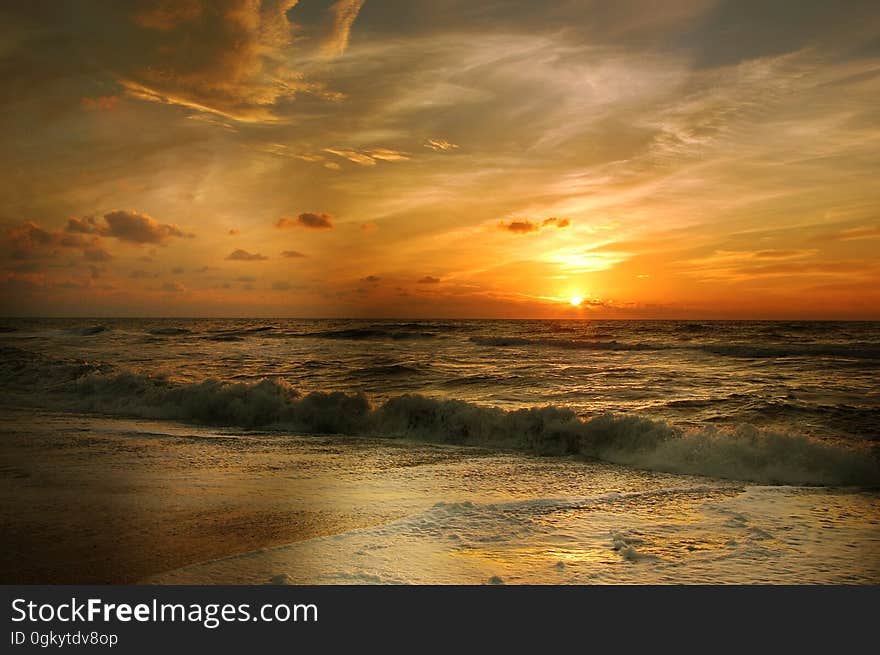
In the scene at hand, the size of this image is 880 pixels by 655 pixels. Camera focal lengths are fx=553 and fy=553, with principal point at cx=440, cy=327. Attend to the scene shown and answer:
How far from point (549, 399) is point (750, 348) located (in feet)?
70.5

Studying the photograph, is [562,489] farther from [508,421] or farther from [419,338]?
[419,338]

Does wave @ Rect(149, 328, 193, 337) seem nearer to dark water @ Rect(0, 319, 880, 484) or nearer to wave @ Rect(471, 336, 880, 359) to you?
dark water @ Rect(0, 319, 880, 484)

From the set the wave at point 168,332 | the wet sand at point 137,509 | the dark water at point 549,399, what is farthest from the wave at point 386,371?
the wave at point 168,332

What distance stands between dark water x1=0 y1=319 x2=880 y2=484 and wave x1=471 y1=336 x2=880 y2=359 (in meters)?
0.38

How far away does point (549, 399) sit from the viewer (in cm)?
1550

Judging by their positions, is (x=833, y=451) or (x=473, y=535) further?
(x=833, y=451)

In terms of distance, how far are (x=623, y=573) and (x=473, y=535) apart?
147cm

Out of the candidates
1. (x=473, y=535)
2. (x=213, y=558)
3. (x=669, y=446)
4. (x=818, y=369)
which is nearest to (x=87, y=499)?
(x=213, y=558)

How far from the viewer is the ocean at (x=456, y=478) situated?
4840 mm

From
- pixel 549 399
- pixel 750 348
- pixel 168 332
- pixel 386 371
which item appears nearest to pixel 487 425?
pixel 549 399

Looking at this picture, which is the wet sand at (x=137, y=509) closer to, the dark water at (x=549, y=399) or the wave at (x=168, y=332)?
the dark water at (x=549, y=399)

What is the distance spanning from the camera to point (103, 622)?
3736mm

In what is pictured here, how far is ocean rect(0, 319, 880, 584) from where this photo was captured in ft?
15.9

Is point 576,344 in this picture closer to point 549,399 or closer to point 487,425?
point 549,399
